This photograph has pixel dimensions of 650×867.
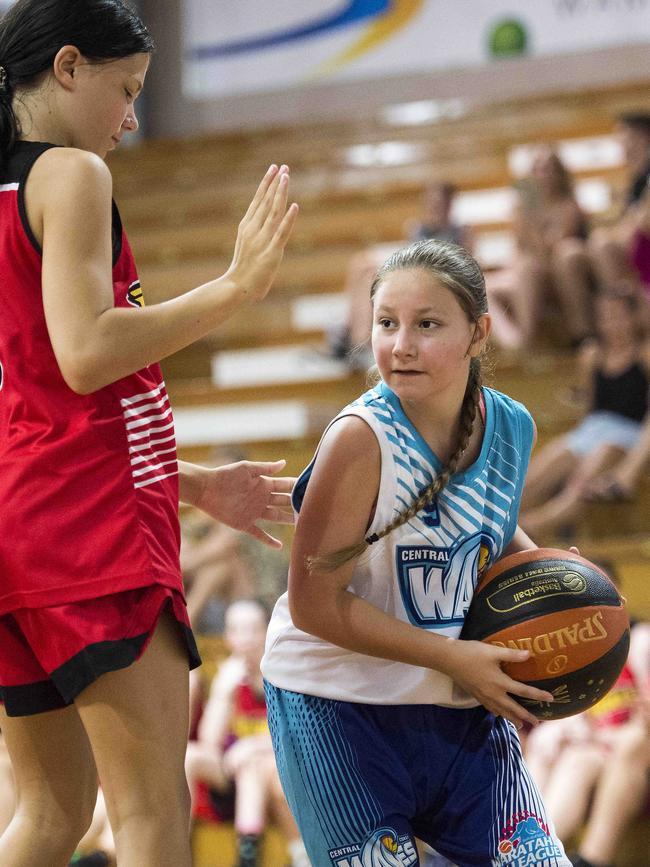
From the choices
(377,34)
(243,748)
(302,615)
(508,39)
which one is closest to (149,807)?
Answer: (302,615)

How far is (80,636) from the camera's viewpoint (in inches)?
73.9

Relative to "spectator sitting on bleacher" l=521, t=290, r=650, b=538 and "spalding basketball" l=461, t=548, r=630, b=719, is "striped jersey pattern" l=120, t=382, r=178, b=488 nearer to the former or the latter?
"spalding basketball" l=461, t=548, r=630, b=719

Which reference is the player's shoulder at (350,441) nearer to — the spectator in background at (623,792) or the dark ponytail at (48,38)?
the dark ponytail at (48,38)

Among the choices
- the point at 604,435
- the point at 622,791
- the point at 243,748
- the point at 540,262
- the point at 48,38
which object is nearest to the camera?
the point at 48,38

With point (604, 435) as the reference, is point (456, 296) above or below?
above

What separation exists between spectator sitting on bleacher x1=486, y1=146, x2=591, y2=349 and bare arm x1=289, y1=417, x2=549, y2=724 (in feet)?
15.6

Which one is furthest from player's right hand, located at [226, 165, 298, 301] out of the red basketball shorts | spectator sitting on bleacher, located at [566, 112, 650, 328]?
spectator sitting on bleacher, located at [566, 112, 650, 328]

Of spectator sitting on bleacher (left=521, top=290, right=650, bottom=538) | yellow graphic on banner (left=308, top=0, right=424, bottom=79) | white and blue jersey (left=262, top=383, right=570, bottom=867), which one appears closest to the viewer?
white and blue jersey (left=262, top=383, right=570, bottom=867)

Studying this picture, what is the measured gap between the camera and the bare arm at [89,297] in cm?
185

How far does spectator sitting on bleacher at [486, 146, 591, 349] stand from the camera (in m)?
6.73

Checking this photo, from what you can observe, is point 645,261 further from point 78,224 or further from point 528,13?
point 78,224

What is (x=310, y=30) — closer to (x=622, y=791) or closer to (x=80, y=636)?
(x=622, y=791)

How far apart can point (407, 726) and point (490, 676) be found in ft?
0.58

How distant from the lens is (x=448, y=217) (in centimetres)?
725
